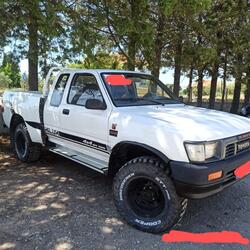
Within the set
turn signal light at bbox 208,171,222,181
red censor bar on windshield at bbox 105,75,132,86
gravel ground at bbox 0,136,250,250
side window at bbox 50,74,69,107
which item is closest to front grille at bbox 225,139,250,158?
turn signal light at bbox 208,171,222,181

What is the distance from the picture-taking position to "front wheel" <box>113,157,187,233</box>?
3.71 meters

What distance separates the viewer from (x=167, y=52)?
14.1 m

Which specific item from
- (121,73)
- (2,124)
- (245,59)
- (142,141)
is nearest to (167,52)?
(245,59)

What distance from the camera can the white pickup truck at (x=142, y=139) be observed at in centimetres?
360

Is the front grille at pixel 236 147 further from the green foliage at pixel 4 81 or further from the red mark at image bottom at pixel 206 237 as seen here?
the green foliage at pixel 4 81

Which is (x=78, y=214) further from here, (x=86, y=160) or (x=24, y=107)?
(x=24, y=107)

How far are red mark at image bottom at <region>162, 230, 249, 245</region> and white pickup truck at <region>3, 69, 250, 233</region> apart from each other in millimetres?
131

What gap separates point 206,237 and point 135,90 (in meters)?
2.31

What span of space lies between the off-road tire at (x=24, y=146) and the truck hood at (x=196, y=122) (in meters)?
2.58

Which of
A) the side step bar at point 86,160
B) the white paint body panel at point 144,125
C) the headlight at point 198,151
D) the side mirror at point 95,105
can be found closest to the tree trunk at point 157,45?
the white paint body panel at point 144,125

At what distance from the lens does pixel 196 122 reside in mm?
3934

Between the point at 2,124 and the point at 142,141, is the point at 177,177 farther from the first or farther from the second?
the point at 2,124

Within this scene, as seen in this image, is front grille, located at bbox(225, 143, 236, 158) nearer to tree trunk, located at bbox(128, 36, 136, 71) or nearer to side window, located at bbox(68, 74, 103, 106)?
side window, located at bbox(68, 74, 103, 106)

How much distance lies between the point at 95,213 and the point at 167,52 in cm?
1081
